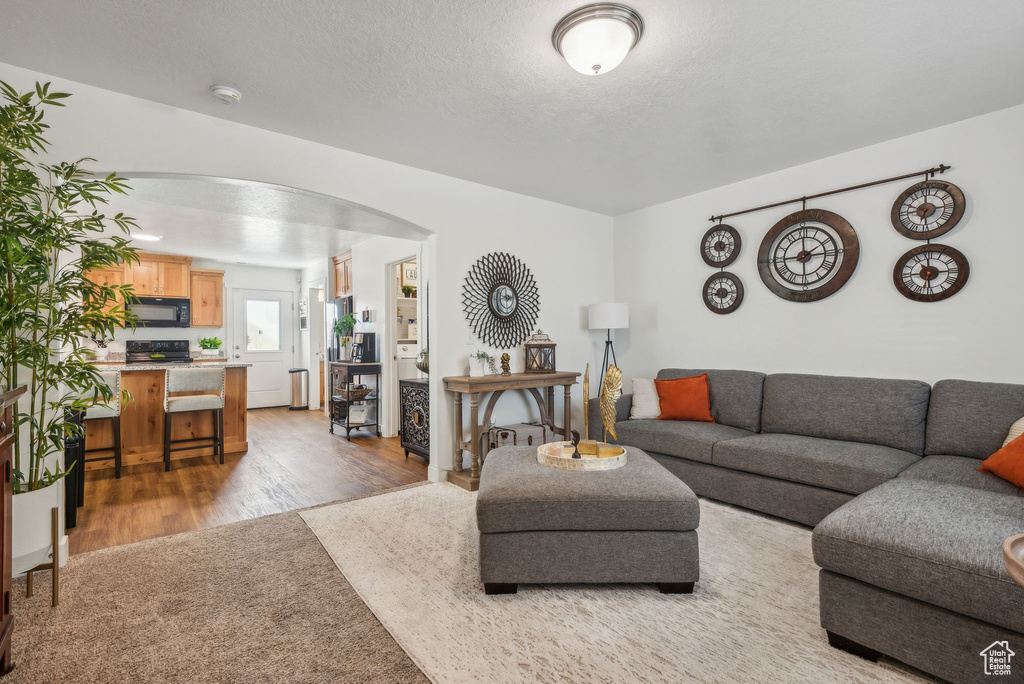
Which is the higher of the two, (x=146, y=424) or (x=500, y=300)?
(x=500, y=300)

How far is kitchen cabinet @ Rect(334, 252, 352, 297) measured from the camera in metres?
7.10

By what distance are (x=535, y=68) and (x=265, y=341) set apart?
24.8 feet

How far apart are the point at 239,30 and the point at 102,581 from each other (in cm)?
260

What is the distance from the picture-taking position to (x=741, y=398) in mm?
3793

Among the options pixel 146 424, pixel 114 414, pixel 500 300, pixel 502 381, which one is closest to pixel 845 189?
pixel 500 300

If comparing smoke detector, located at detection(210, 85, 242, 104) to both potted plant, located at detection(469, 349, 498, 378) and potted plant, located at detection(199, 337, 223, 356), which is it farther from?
potted plant, located at detection(199, 337, 223, 356)

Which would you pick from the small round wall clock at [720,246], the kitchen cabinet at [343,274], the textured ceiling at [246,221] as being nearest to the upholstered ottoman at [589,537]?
the textured ceiling at [246,221]

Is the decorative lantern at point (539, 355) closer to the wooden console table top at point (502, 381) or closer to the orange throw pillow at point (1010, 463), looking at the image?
the wooden console table top at point (502, 381)

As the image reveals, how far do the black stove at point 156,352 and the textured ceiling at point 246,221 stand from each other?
4.35 feet

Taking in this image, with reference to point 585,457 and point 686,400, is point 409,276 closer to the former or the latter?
point 686,400

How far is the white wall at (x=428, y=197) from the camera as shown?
8.52 ft

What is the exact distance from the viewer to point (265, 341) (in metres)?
8.43

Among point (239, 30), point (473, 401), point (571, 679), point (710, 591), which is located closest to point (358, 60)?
point (239, 30)

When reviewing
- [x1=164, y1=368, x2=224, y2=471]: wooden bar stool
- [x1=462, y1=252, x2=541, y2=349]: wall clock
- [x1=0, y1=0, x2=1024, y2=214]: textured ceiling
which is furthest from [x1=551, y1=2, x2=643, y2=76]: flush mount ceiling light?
[x1=164, y1=368, x2=224, y2=471]: wooden bar stool
